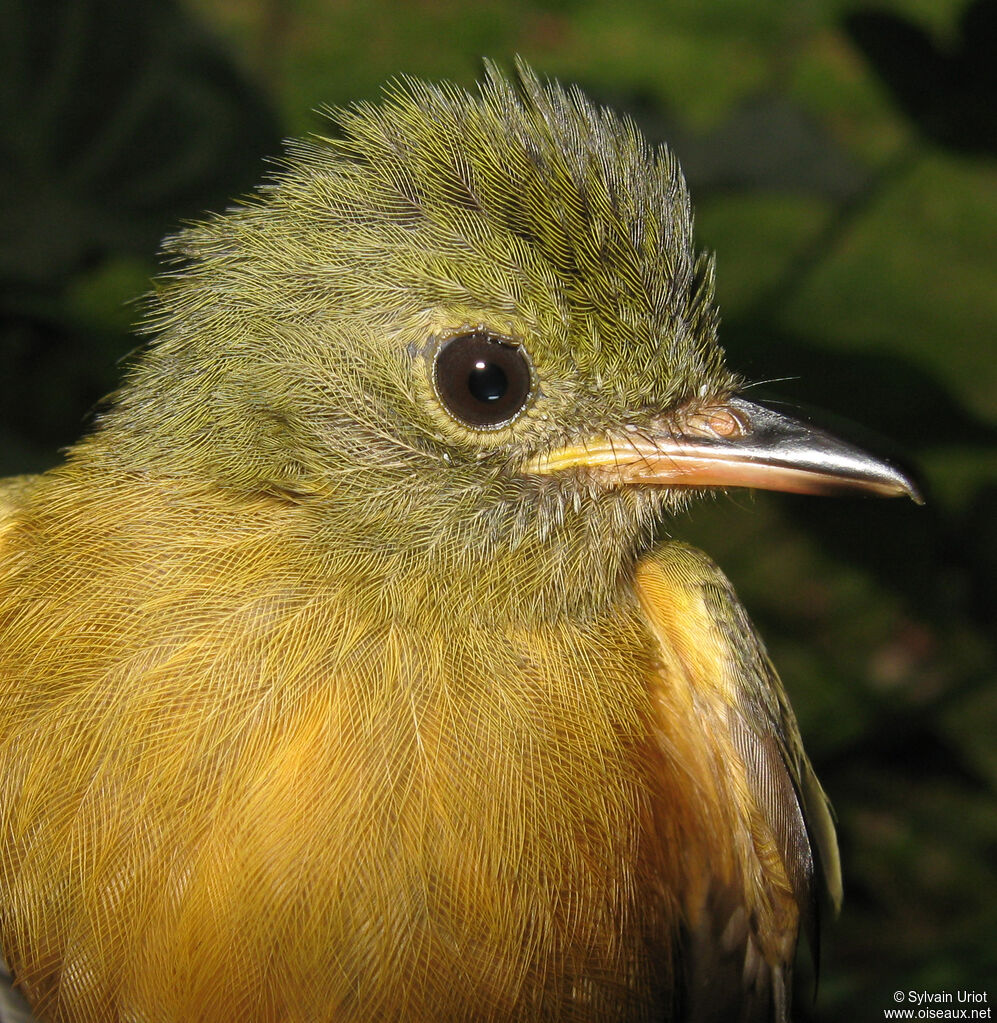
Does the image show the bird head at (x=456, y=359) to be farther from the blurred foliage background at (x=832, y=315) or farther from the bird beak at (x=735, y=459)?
the blurred foliage background at (x=832, y=315)

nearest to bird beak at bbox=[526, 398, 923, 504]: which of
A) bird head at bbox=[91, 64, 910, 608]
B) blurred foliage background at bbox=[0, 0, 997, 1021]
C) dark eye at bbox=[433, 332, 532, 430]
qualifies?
bird head at bbox=[91, 64, 910, 608]

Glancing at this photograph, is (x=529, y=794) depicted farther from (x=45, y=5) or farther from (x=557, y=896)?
(x=45, y=5)

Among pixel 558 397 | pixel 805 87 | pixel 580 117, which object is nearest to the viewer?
pixel 558 397

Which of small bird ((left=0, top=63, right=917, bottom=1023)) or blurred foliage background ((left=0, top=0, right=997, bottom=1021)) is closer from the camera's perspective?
small bird ((left=0, top=63, right=917, bottom=1023))

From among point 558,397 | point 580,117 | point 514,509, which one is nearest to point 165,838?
point 514,509

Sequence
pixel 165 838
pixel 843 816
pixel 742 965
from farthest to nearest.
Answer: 1. pixel 843 816
2. pixel 742 965
3. pixel 165 838

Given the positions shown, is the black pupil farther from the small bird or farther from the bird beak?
the bird beak
